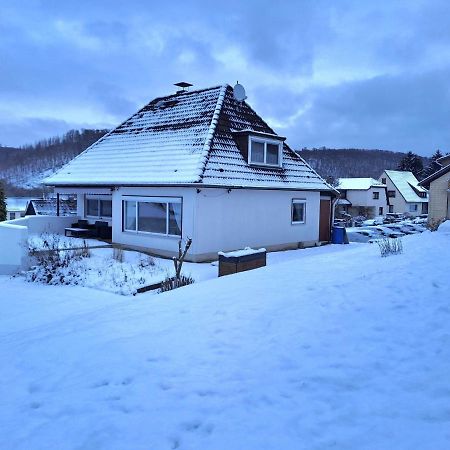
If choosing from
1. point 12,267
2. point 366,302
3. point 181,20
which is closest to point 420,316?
point 366,302

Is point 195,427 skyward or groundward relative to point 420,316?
groundward

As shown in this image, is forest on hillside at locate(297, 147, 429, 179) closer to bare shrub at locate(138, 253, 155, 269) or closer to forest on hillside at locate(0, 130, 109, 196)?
forest on hillside at locate(0, 130, 109, 196)

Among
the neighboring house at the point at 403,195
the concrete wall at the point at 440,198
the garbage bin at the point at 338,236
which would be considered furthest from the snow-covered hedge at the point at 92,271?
the neighboring house at the point at 403,195

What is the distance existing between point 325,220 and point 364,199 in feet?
132

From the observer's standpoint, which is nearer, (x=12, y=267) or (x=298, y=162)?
(x=12, y=267)

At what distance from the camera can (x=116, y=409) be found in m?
3.96

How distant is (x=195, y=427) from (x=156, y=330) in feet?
7.87

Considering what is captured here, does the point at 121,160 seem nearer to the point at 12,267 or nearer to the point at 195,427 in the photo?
the point at 12,267

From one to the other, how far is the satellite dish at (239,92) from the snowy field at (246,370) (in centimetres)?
1267

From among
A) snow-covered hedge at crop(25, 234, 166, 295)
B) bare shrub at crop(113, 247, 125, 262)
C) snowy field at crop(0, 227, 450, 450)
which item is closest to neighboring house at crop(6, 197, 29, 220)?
bare shrub at crop(113, 247, 125, 262)

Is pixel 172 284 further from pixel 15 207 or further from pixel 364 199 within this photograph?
pixel 15 207

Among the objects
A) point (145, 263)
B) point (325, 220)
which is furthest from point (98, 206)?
point (325, 220)

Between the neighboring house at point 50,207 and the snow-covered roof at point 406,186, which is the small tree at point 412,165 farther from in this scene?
the neighboring house at point 50,207

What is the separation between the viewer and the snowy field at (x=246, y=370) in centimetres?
352
